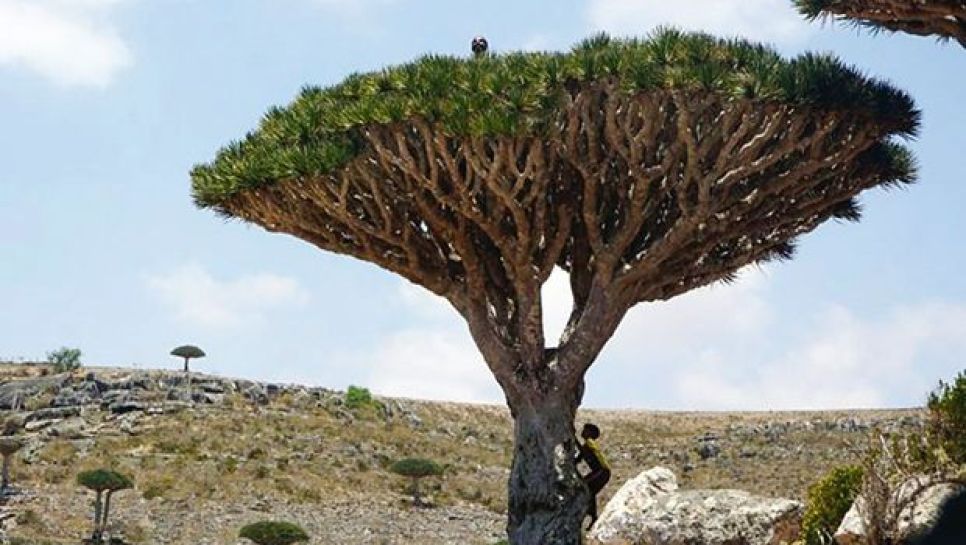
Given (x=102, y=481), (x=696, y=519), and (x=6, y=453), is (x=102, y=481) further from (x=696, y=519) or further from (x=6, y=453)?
(x=696, y=519)

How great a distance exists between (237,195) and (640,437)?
32.3 m

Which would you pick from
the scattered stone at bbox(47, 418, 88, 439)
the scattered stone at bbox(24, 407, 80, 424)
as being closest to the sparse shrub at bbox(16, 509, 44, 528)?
the scattered stone at bbox(47, 418, 88, 439)

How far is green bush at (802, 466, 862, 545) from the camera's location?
39.9 ft

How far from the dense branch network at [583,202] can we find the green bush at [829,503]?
2.44 m

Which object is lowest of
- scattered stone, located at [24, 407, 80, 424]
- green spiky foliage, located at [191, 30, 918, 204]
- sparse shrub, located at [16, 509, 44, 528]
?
sparse shrub, located at [16, 509, 44, 528]

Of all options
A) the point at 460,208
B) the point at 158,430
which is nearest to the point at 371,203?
the point at 460,208

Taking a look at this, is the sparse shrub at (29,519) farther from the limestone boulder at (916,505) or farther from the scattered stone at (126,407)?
the limestone boulder at (916,505)

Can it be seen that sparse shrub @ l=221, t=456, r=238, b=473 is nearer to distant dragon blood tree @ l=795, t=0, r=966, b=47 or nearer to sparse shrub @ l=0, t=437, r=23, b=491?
sparse shrub @ l=0, t=437, r=23, b=491

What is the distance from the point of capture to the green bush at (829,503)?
39.9ft

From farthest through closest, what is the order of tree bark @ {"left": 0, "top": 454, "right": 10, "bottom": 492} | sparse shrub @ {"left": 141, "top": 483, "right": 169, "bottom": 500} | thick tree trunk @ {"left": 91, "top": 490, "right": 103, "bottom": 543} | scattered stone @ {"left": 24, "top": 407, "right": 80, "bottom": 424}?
scattered stone @ {"left": 24, "top": 407, "right": 80, "bottom": 424}, tree bark @ {"left": 0, "top": 454, "right": 10, "bottom": 492}, sparse shrub @ {"left": 141, "top": 483, "right": 169, "bottom": 500}, thick tree trunk @ {"left": 91, "top": 490, "right": 103, "bottom": 543}

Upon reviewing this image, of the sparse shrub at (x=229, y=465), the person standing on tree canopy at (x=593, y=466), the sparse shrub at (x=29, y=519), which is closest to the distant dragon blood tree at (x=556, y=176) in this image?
the person standing on tree canopy at (x=593, y=466)

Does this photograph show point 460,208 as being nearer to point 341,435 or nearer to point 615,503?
point 615,503

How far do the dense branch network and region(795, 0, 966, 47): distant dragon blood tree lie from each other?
4.00 feet

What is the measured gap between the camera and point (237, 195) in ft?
42.1
